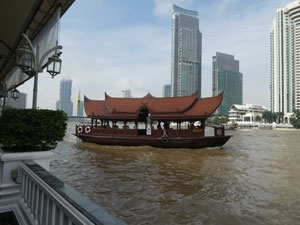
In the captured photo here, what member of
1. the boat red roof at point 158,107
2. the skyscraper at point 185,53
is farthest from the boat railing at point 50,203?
the skyscraper at point 185,53

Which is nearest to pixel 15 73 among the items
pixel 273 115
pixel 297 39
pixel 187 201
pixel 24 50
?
pixel 24 50

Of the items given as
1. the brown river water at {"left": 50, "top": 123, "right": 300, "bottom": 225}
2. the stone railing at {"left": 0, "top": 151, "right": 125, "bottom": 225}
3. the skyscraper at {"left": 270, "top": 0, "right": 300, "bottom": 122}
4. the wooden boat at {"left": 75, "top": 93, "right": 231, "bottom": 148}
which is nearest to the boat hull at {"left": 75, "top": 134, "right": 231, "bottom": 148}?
the wooden boat at {"left": 75, "top": 93, "right": 231, "bottom": 148}

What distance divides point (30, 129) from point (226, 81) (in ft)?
479

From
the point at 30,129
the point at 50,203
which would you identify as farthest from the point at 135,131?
the point at 50,203

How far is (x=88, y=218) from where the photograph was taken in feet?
4.80

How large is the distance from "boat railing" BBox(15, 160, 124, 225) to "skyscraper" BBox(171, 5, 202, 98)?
117844 mm

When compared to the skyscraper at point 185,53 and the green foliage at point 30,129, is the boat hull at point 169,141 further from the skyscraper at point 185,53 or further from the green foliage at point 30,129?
the skyscraper at point 185,53

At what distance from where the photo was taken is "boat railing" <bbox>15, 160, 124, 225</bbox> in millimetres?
1505

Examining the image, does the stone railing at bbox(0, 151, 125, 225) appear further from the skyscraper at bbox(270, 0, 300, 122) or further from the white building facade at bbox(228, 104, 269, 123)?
the skyscraper at bbox(270, 0, 300, 122)

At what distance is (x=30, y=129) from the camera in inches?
126

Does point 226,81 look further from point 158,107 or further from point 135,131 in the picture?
point 135,131

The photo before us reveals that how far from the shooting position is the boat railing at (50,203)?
59.2 inches

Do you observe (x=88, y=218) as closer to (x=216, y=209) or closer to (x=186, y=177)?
(x=216, y=209)

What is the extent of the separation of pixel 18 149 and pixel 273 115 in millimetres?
113116
